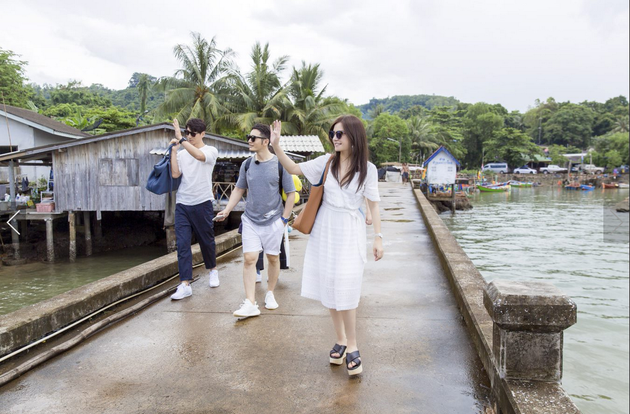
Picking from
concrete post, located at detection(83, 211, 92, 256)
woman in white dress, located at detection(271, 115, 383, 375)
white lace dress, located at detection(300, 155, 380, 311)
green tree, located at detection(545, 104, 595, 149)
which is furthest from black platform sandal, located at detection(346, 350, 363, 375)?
green tree, located at detection(545, 104, 595, 149)

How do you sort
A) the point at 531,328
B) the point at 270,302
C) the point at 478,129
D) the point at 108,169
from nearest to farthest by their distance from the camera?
1. the point at 531,328
2. the point at 270,302
3. the point at 108,169
4. the point at 478,129

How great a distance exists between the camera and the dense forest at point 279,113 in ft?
90.4

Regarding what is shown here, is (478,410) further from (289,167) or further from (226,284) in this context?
(226,284)

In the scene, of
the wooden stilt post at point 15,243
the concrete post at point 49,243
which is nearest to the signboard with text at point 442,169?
the concrete post at point 49,243

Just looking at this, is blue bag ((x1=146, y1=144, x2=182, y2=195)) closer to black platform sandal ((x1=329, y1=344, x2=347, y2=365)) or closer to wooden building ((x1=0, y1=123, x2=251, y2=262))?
black platform sandal ((x1=329, y1=344, x2=347, y2=365))

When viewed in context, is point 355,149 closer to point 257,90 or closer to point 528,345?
point 528,345

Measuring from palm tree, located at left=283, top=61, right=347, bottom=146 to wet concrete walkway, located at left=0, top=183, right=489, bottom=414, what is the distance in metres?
24.6

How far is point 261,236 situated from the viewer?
454cm

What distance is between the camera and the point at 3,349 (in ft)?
11.6

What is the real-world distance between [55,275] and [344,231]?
1429 centimetres

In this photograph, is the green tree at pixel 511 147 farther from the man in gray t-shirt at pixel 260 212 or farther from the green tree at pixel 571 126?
the man in gray t-shirt at pixel 260 212

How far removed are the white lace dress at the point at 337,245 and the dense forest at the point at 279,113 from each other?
23139 millimetres

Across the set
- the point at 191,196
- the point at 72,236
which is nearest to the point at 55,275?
the point at 72,236

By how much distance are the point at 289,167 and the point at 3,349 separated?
8.61 feet
